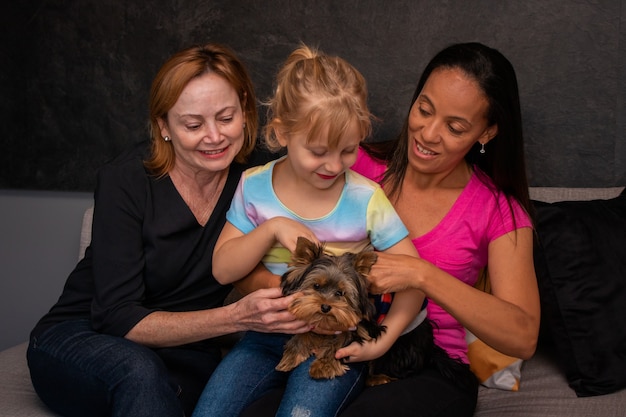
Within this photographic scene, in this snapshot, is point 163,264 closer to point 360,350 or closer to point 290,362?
point 290,362

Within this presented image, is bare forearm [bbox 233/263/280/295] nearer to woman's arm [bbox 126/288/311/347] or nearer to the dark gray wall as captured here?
woman's arm [bbox 126/288/311/347]

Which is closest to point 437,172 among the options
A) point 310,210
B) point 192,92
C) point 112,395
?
point 310,210

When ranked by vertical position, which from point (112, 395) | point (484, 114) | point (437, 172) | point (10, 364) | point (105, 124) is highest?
point (484, 114)

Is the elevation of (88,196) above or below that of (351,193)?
below

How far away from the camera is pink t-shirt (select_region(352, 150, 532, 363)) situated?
2557mm

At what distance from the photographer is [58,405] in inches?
99.6

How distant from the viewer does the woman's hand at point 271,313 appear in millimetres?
2225

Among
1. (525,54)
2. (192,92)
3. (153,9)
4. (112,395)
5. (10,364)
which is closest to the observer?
(112,395)

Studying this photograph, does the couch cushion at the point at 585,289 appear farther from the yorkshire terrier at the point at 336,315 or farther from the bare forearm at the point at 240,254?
the bare forearm at the point at 240,254

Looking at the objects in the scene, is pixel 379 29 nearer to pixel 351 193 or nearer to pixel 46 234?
pixel 351 193

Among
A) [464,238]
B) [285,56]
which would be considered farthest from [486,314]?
[285,56]

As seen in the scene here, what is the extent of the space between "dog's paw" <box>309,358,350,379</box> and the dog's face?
0.15m

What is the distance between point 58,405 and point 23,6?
2110 mm

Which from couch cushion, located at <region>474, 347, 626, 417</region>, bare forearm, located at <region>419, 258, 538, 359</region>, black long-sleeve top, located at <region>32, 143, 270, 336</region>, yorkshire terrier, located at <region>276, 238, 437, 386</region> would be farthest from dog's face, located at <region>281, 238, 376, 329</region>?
couch cushion, located at <region>474, 347, 626, 417</region>
